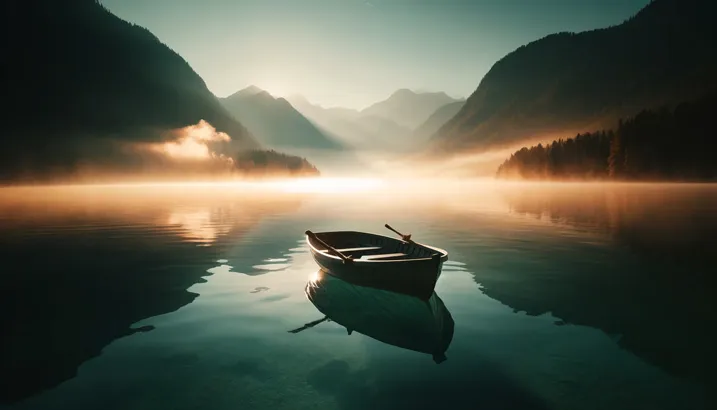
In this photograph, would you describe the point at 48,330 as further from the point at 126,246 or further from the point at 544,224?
the point at 544,224

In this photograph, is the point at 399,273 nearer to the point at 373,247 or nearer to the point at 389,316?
the point at 389,316

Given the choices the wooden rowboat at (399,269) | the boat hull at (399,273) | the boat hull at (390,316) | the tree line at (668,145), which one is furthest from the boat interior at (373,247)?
the tree line at (668,145)

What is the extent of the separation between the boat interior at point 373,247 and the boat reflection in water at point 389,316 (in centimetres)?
187

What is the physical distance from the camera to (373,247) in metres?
23.3

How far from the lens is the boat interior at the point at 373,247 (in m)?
20.0

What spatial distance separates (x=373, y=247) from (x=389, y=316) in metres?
6.78

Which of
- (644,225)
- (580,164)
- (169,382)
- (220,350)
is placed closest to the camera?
(169,382)

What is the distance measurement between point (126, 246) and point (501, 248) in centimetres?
3233

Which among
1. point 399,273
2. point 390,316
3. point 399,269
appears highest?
point 399,269

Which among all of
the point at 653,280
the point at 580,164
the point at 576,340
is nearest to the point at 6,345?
the point at 576,340

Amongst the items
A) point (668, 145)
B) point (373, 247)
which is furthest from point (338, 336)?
point (668, 145)

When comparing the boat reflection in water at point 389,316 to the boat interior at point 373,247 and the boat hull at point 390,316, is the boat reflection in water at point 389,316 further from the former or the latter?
the boat interior at point 373,247

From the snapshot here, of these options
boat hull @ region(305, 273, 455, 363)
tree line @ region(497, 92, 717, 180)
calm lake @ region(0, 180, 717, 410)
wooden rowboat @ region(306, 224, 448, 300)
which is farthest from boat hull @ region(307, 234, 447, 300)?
tree line @ region(497, 92, 717, 180)

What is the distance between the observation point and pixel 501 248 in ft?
112
